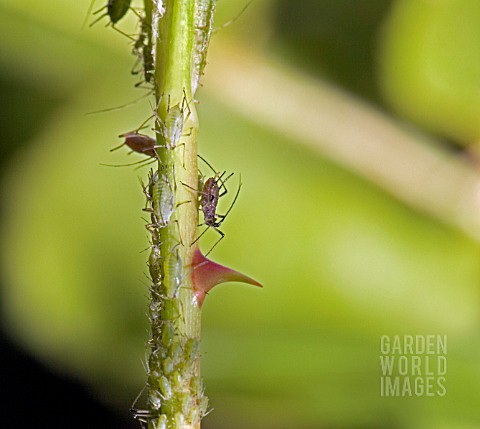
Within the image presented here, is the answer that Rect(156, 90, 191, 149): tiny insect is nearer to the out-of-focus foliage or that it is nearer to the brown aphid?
the brown aphid

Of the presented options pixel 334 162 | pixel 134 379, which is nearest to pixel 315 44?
pixel 334 162

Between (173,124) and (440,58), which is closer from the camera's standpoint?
(173,124)

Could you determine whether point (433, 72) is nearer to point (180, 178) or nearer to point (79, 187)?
point (79, 187)

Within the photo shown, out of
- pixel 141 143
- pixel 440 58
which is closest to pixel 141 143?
pixel 141 143

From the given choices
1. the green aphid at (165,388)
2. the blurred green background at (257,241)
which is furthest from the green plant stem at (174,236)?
the blurred green background at (257,241)

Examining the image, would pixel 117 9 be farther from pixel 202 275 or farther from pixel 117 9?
pixel 202 275

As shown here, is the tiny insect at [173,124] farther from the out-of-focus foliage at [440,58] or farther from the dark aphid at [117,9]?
the out-of-focus foliage at [440,58]
